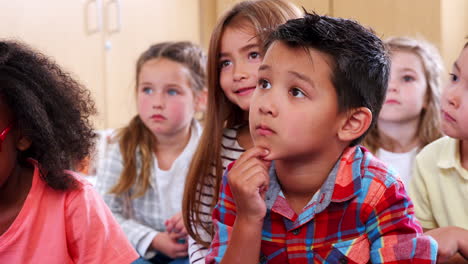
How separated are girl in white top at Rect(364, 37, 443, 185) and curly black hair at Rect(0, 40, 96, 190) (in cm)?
107

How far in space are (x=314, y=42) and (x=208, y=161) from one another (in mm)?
540

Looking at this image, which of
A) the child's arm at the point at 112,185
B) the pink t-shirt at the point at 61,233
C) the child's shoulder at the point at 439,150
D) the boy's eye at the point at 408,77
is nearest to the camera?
the pink t-shirt at the point at 61,233

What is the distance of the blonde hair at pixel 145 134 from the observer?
1.89 m

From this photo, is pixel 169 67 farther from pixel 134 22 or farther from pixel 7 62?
pixel 134 22

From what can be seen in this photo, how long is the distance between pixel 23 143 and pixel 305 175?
575mm

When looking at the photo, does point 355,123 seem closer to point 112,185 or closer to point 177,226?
point 177,226

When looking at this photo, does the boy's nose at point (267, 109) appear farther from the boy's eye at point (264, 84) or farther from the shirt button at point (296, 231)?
the shirt button at point (296, 231)

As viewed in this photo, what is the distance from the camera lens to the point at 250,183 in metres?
1.02

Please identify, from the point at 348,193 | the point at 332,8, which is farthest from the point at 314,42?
the point at 332,8

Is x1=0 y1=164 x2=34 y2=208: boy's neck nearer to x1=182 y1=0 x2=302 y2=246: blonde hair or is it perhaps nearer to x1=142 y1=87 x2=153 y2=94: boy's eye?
x1=182 y1=0 x2=302 y2=246: blonde hair

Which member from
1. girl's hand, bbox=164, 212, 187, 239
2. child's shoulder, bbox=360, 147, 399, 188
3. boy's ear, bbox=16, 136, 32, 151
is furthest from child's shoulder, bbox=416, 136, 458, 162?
boy's ear, bbox=16, 136, 32, 151

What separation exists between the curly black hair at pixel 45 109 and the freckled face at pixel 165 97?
70cm

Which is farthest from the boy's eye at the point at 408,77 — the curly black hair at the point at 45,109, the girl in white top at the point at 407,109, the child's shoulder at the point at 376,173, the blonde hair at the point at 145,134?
A: the curly black hair at the point at 45,109

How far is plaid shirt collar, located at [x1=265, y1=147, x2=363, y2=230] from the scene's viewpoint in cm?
103
